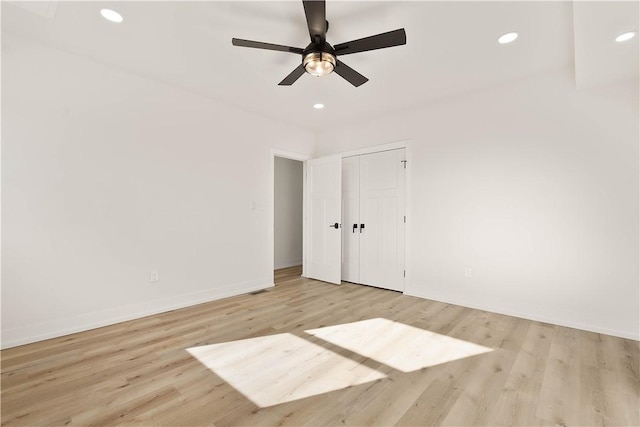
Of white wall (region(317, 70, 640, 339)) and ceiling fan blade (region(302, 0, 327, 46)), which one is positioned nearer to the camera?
ceiling fan blade (region(302, 0, 327, 46))

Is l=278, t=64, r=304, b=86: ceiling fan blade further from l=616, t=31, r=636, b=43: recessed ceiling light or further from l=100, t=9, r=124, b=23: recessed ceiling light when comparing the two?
l=616, t=31, r=636, b=43: recessed ceiling light

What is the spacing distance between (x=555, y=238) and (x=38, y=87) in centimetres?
534

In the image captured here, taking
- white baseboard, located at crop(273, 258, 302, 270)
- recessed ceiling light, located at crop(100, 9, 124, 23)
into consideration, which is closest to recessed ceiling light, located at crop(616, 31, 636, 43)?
recessed ceiling light, located at crop(100, 9, 124, 23)

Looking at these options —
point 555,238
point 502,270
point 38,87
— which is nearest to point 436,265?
point 502,270

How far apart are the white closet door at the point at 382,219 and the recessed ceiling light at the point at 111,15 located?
339 centimetres

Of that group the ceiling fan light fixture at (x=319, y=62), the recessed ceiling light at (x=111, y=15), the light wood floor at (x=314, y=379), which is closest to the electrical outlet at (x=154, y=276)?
the light wood floor at (x=314, y=379)

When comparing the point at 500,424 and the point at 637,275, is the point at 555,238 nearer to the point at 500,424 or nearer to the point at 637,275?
the point at 637,275

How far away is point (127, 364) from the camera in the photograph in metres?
Result: 2.20

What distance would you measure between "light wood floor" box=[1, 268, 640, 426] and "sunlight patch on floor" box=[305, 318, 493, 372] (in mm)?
63

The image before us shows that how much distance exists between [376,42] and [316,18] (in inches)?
18.4

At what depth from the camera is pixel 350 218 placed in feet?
15.9

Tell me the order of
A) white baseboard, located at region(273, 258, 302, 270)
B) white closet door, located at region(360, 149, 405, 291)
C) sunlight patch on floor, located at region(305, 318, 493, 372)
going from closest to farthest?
sunlight patch on floor, located at region(305, 318, 493, 372) → white closet door, located at region(360, 149, 405, 291) → white baseboard, located at region(273, 258, 302, 270)

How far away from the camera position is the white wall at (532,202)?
2.77 m

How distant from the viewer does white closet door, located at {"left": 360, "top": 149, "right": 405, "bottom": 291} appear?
4.26 metres
